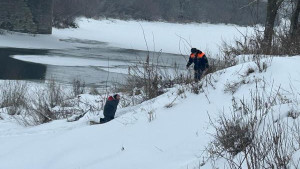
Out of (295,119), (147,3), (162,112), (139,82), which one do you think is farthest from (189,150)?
(147,3)

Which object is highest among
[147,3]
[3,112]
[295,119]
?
[147,3]

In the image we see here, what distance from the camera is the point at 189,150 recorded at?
4.57m

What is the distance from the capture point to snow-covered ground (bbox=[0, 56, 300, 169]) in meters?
4.65

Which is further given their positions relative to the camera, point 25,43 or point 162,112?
point 25,43

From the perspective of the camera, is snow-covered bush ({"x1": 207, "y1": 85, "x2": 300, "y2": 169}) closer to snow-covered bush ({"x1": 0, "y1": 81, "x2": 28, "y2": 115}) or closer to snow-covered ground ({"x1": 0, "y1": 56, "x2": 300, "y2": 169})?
snow-covered ground ({"x1": 0, "y1": 56, "x2": 300, "y2": 169})

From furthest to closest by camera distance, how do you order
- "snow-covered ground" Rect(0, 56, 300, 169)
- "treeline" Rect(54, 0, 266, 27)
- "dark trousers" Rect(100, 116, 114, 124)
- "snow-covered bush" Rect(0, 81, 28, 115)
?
"treeline" Rect(54, 0, 266, 27) → "snow-covered bush" Rect(0, 81, 28, 115) → "dark trousers" Rect(100, 116, 114, 124) → "snow-covered ground" Rect(0, 56, 300, 169)

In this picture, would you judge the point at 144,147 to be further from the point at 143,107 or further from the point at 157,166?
the point at 143,107

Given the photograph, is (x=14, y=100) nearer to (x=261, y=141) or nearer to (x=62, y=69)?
(x=261, y=141)

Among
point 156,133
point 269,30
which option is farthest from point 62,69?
point 156,133

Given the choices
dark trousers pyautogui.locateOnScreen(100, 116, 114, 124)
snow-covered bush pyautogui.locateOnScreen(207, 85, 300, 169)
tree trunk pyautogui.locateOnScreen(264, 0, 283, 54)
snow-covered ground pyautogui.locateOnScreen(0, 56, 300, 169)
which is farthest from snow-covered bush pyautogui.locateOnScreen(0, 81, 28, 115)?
snow-covered bush pyautogui.locateOnScreen(207, 85, 300, 169)

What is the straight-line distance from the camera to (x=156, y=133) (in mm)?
5324

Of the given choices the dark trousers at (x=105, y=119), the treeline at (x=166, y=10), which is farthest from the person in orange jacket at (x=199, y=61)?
the treeline at (x=166, y=10)

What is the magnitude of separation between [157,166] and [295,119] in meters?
1.33

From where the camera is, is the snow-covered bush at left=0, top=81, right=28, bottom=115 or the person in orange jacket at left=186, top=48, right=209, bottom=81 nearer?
the person in orange jacket at left=186, top=48, right=209, bottom=81
